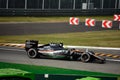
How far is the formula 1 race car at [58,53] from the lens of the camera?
845 inches

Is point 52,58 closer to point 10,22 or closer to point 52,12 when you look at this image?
point 10,22

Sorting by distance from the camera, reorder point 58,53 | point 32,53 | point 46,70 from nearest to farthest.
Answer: point 46,70
point 58,53
point 32,53

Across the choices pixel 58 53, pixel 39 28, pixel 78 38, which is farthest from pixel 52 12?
pixel 58 53

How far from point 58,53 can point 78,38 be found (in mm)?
11482

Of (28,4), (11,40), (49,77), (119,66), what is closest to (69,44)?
(11,40)

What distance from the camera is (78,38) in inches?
1315

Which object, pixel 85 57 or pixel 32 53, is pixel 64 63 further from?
pixel 32 53

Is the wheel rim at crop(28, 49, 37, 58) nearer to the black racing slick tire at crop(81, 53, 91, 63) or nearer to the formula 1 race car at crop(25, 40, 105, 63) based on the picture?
the formula 1 race car at crop(25, 40, 105, 63)

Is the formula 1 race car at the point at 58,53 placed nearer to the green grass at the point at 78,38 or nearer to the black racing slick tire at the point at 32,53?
the black racing slick tire at the point at 32,53

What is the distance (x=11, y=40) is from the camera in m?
30.8

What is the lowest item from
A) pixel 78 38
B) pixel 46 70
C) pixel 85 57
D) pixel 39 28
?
pixel 46 70

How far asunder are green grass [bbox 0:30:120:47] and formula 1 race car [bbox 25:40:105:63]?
7548 mm

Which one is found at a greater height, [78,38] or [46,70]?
[78,38]

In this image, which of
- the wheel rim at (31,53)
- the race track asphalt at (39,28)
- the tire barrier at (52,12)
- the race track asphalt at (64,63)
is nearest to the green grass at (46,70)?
the race track asphalt at (64,63)
